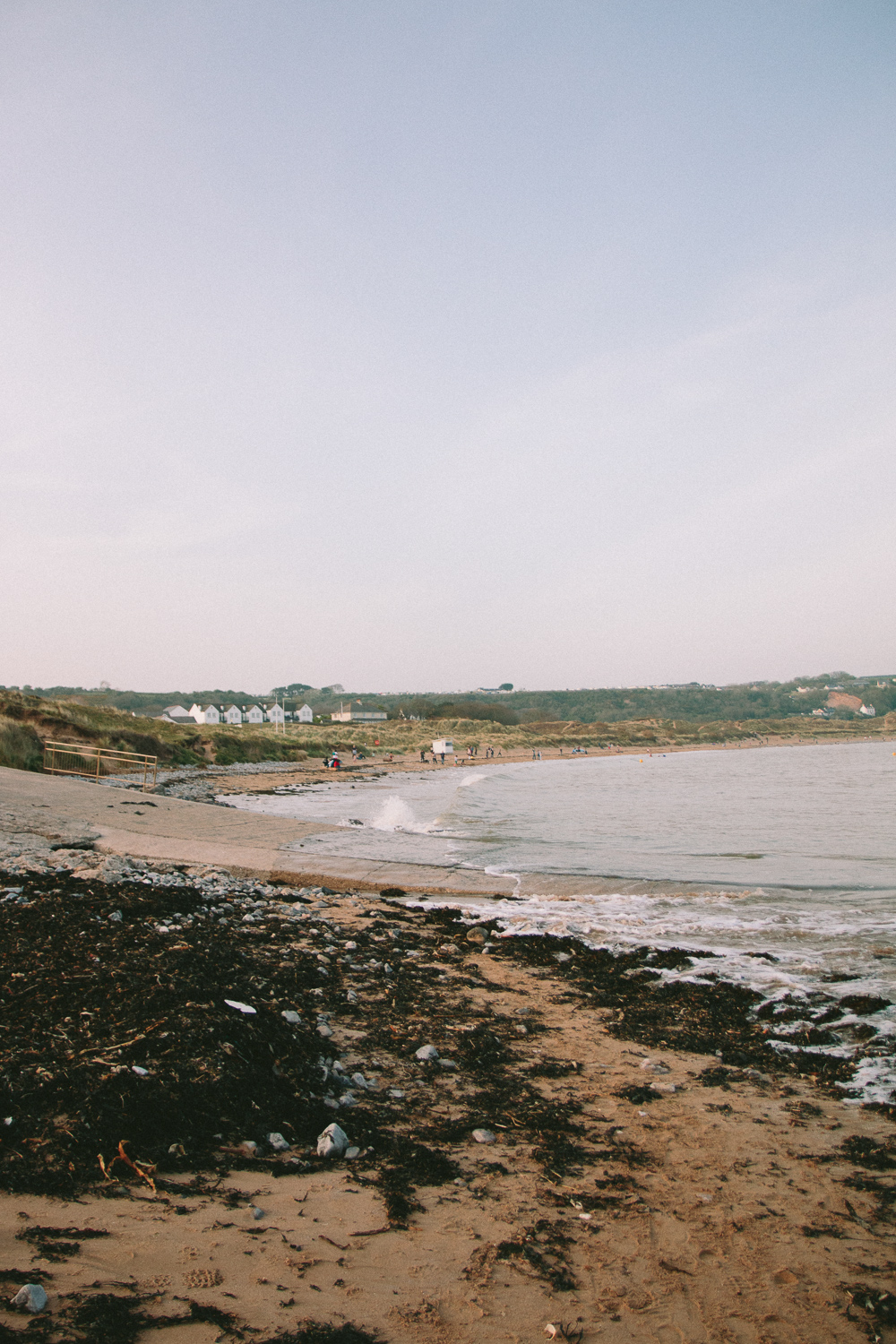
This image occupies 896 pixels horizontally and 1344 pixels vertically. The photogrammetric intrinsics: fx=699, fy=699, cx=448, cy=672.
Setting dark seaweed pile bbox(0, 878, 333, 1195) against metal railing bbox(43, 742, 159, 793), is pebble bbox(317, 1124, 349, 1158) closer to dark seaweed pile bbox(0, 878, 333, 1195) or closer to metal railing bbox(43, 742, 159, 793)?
dark seaweed pile bbox(0, 878, 333, 1195)

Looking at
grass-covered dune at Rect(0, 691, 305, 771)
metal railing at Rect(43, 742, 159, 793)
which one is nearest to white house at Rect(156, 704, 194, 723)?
grass-covered dune at Rect(0, 691, 305, 771)

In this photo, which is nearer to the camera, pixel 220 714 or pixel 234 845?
pixel 234 845

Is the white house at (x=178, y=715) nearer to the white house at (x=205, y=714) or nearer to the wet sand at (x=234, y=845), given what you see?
the white house at (x=205, y=714)

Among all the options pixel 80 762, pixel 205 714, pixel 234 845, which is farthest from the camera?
pixel 205 714

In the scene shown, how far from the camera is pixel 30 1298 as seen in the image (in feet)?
7.25

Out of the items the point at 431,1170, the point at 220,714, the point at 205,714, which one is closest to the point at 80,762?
the point at 431,1170

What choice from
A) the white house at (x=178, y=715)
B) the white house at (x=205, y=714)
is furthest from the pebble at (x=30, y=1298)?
the white house at (x=178, y=715)

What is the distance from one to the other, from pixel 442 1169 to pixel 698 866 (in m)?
11.7

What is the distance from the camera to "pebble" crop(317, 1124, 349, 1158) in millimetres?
3654

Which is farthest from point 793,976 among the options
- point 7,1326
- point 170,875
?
point 170,875

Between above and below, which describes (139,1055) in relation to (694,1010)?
above

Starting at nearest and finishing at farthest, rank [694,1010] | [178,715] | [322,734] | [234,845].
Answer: [694,1010] < [234,845] < [322,734] < [178,715]

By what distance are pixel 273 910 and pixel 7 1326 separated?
733 cm

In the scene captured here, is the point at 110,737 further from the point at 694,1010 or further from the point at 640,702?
the point at 640,702
